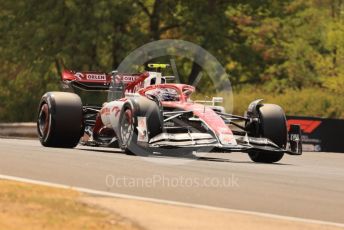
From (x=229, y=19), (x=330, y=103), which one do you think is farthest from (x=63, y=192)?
(x=229, y=19)

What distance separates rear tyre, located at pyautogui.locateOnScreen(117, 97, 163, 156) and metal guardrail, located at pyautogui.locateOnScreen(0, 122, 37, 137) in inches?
558

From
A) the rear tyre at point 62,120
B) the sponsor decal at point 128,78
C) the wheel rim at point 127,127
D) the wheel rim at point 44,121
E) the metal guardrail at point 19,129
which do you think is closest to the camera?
the wheel rim at point 127,127

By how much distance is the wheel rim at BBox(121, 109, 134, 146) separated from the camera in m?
16.3

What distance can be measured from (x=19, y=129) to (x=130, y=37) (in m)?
15.0

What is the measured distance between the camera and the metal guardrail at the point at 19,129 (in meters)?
30.6

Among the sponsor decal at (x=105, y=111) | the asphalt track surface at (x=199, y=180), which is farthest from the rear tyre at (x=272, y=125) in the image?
the sponsor decal at (x=105, y=111)

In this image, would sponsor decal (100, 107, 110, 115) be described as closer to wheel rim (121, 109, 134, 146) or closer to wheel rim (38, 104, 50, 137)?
wheel rim (121, 109, 134, 146)

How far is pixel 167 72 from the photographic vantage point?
19125mm

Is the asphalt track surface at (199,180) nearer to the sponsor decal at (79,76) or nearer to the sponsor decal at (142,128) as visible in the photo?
the sponsor decal at (142,128)

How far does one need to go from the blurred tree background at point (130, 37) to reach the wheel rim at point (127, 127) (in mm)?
22717

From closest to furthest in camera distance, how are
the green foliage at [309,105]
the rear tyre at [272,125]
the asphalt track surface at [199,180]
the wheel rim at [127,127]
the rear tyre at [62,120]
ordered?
1. the asphalt track surface at [199,180]
2. the wheel rim at [127,127]
3. the rear tyre at [272,125]
4. the rear tyre at [62,120]
5. the green foliage at [309,105]

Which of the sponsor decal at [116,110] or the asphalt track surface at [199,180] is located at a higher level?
the sponsor decal at [116,110]

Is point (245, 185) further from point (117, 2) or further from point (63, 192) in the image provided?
point (117, 2)

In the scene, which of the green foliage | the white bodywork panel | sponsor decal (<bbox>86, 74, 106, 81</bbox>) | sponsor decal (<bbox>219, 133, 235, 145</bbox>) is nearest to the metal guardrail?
the green foliage
